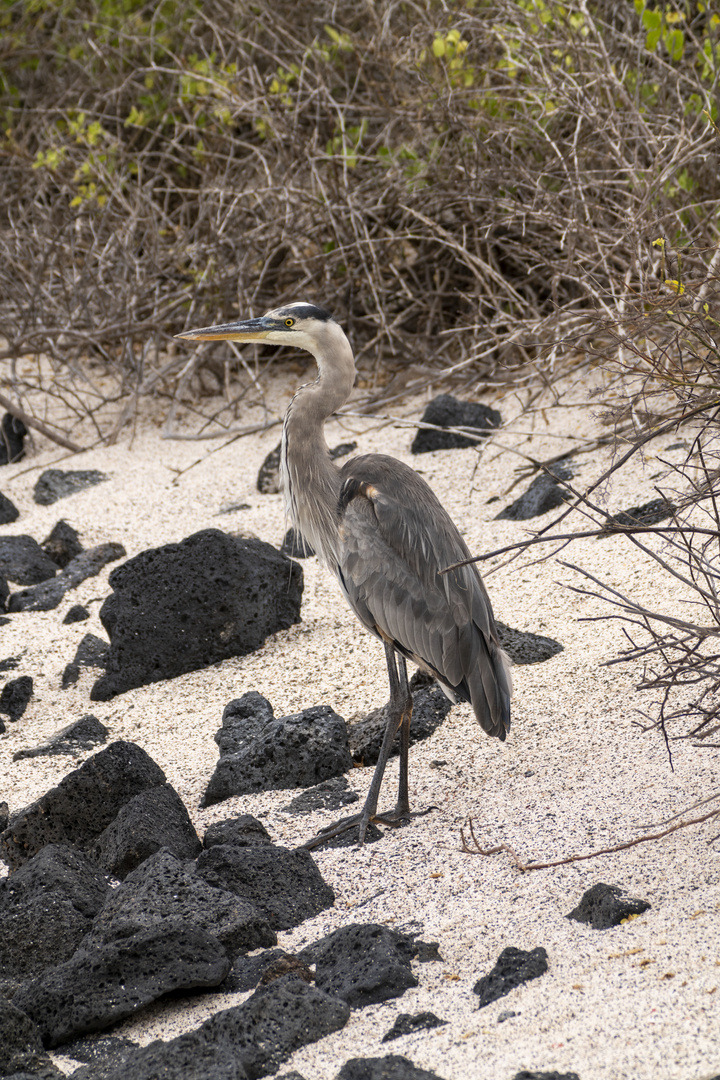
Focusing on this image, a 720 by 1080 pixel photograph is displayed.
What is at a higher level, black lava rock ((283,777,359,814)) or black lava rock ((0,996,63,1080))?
black lava rock ((0,996,63,1080))

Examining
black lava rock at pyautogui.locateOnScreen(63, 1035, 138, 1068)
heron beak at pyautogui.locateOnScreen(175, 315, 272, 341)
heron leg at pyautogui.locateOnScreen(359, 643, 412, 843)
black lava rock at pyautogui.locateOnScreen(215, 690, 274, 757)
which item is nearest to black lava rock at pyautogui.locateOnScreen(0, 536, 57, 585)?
black lava rock at pyautogui.locateOnScreen(215, 690, 274, 757)

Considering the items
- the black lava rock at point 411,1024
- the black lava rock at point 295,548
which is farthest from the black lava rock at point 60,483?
the black lava rock at point 411,1024

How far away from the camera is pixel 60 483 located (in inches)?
241

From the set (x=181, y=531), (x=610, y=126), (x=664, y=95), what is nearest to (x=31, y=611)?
(x=181, y=531)

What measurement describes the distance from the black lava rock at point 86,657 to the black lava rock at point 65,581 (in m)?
0.50

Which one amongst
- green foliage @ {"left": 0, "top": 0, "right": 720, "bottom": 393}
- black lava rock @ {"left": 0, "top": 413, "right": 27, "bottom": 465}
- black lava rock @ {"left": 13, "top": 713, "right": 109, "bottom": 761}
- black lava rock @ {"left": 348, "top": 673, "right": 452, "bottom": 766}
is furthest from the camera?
black lava rock @ {"left": 0, "top": 413, "right": 27, "bottom": 465}

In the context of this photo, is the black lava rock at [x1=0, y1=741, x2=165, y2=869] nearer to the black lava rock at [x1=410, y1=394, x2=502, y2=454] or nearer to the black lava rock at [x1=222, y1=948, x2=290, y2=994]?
the black lava rock at [x1=222, y1=948, x2=290, y2=994]

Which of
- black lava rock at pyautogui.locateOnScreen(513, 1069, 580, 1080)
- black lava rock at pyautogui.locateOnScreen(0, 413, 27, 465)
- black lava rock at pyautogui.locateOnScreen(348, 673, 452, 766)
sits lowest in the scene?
black lava rock at pyautogui.locateOnScreen(348, 673, 452, 766)

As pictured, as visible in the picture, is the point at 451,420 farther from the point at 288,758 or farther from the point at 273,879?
the point at 273,879

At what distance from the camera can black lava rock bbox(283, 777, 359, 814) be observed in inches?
131

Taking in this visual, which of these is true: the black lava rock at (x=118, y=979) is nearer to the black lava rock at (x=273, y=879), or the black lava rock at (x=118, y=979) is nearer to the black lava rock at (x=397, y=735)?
the black lava rock at (x=273, y=879)

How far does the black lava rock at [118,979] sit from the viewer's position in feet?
7.53


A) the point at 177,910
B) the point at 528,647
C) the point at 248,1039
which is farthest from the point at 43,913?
the point at 528,647

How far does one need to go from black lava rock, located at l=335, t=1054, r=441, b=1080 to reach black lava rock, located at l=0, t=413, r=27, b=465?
5.36 metres
